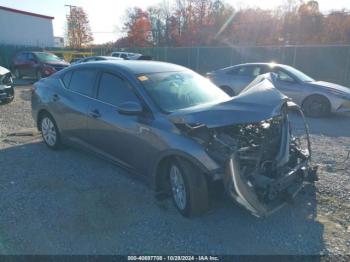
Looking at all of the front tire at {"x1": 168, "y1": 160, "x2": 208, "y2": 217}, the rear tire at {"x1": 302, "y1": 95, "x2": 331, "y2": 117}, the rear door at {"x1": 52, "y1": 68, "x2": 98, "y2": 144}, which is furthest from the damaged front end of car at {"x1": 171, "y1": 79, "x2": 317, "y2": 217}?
the rear tire at {"x1": 302, "y1": 95, "x2": 331, "y2": 117}

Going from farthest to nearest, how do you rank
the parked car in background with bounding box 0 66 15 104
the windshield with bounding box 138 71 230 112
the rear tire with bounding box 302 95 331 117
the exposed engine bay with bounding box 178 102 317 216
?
the parked car in background with bounding box 0 66 15 104
the rear tire with bounding box 302 95 331 117
the windshield with bounding box 138 71 230 112
the exposed engine bay with bounding box 178 102 317 216

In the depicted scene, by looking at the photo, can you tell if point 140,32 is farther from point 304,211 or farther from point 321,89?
point 304,211

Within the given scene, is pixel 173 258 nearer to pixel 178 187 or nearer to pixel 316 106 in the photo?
pixel 178 187

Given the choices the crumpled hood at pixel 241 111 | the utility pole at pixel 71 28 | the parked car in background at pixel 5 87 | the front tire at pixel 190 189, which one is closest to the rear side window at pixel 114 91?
the crumpled hood at pixel 241 111

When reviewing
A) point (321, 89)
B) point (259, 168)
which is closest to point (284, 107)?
point (259, 168)

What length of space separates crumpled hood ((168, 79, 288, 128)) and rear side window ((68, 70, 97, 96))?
6.03 ft

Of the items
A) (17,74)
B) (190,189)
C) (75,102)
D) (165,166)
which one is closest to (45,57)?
(17,74)

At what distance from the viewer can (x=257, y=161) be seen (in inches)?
118

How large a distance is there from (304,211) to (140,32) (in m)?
51.9

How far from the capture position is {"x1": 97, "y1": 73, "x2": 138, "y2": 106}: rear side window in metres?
3.86

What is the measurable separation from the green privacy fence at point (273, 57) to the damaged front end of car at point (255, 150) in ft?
50.5

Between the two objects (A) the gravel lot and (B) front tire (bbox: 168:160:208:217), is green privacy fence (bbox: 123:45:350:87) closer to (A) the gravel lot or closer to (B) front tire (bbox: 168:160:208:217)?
(A) the gravel lot

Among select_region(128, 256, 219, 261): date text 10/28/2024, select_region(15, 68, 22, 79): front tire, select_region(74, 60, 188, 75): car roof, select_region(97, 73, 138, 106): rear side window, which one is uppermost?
select_region(74, 60, 188, 75): car roof

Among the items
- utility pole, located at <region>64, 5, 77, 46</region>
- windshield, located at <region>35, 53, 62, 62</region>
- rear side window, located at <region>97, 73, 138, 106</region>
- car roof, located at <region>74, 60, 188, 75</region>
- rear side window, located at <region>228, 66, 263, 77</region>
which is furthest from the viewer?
utility pole, located at <region>64, 5, 77, 46</region>
